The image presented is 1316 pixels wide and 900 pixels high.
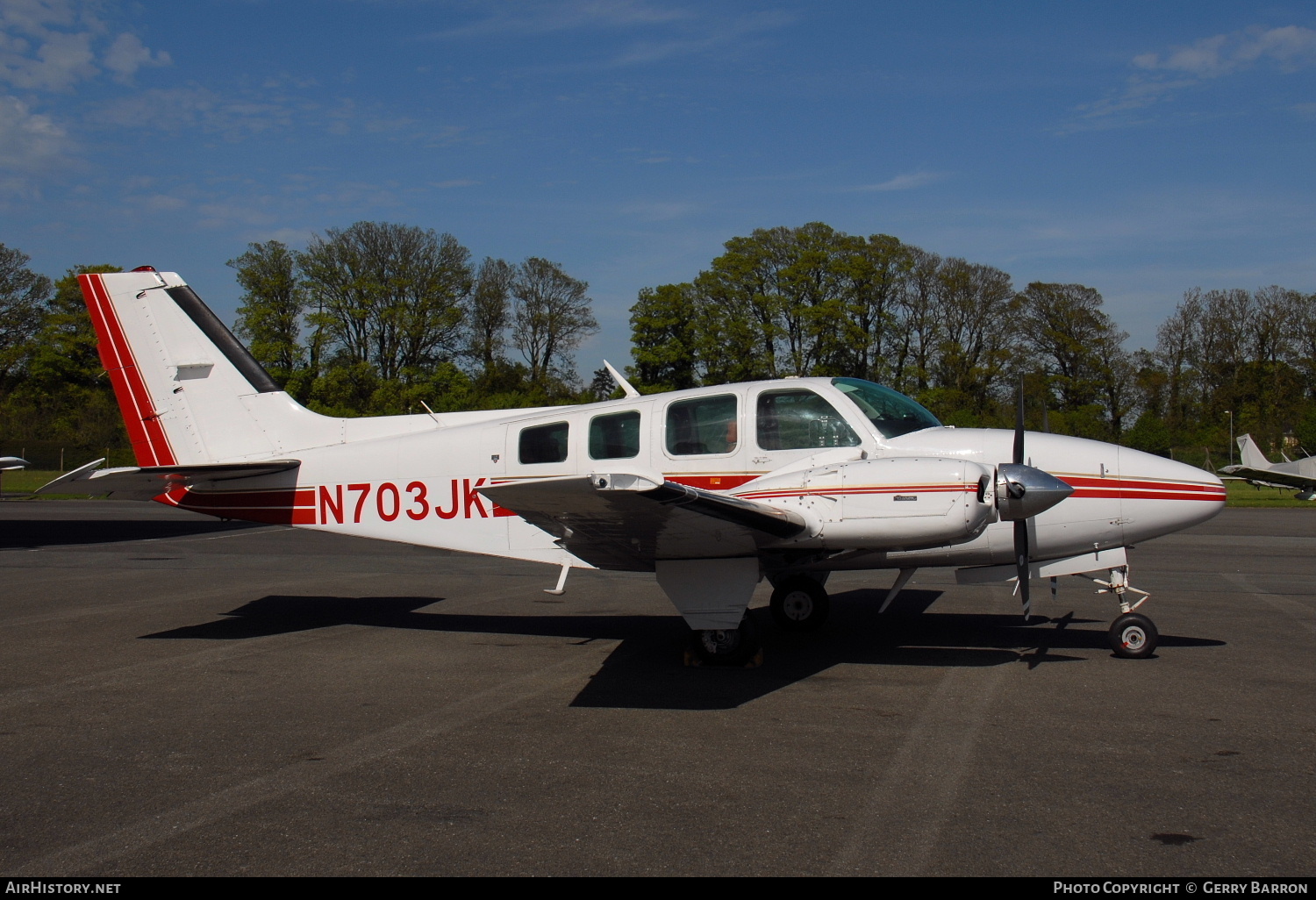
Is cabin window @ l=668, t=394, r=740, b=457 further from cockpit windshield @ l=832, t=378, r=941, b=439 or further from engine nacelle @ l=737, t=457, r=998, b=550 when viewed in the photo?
engine nacelle @ l=737, t=457, r=998, b=550

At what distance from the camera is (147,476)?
27.7ft

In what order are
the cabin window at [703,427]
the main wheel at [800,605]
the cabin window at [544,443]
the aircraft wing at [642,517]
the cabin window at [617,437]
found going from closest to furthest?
the aircraft wing at [642,517] < the cabin window at [703,427] < the cabin window at [617,437] < the cabin window at [544,443] < the main wheel at [800,605]

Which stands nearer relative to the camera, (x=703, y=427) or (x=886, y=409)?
(x=886, y=409)

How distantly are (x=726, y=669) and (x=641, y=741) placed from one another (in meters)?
2.11

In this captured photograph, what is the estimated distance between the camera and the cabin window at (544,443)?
874cm

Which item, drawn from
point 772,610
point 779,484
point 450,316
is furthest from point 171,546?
point 450,316

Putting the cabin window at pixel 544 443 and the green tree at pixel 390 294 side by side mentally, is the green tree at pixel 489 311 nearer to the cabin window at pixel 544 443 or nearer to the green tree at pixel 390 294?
the green tree at pixel 390 294

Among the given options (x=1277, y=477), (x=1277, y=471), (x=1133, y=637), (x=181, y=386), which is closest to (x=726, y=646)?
(x=1133, y=637)

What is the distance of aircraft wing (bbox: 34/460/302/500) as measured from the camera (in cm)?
769

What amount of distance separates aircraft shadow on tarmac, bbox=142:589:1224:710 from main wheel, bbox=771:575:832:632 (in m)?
0.17

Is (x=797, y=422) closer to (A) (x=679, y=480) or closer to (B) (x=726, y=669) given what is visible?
(A) (x=679, y=480)

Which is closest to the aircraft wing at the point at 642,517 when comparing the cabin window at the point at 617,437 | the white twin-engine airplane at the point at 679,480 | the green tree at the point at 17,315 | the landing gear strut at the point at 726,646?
the white twin-engine airplane at the point at 679,480

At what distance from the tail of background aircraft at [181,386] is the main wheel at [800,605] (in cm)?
521

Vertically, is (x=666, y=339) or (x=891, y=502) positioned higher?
(x=666, y=339)
